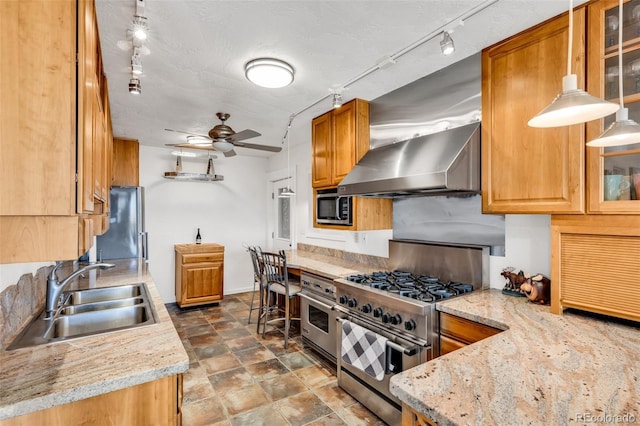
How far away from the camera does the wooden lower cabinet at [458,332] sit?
1.75 meters

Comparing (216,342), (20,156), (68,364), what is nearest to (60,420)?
(68,364)

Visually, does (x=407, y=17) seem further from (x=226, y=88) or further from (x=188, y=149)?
(x=188, y=149)

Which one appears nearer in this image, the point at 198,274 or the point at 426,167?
the point at 426,167

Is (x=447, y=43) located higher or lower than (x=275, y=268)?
higher

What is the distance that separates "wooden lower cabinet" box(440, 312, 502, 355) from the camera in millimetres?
1749

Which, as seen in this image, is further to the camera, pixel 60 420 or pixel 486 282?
pixel 486 282

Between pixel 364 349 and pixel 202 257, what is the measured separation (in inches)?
126

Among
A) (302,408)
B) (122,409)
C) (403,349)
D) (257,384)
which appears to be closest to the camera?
(122,409)

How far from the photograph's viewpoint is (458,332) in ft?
6.19

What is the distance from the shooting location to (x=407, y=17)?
5.53 feet

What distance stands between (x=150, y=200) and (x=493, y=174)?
4655 mm

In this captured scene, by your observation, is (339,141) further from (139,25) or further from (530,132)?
(139,25)

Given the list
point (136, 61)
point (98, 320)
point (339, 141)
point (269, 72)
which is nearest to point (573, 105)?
point (269, 72)

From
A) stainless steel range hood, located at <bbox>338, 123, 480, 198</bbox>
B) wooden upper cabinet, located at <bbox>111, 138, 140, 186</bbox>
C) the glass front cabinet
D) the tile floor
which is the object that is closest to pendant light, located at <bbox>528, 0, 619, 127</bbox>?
the glass front cabinet
